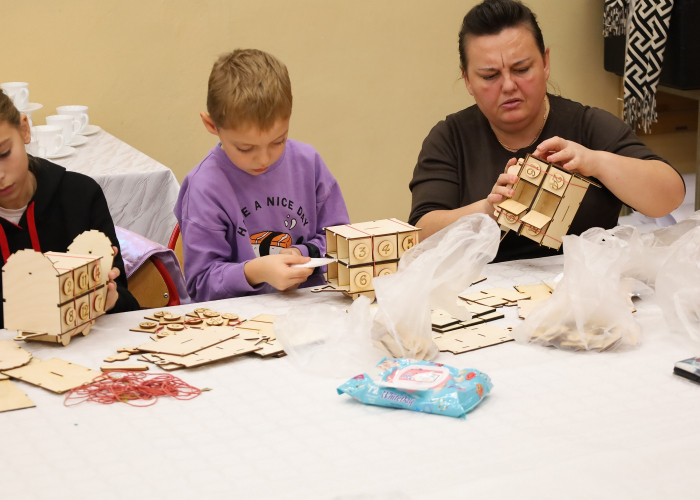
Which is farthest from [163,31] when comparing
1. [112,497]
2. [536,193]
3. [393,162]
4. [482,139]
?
[112,497]

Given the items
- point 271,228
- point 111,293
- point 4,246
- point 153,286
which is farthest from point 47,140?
point 111,293

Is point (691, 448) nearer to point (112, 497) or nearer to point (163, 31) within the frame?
point (112, 497)

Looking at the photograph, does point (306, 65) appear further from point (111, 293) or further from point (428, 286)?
point (428, 286)

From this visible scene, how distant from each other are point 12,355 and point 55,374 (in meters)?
0.11

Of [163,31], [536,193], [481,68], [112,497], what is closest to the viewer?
[112,497]

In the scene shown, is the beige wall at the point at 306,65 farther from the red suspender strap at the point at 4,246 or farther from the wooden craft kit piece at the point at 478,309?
the wooden craft kit piece at the point at 478,309

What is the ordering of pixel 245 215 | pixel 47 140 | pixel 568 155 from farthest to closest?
pixel 47 140 → pixel 245 215 → pixel 568 155

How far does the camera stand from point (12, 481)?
2.58 feet

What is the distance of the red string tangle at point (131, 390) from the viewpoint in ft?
3.18

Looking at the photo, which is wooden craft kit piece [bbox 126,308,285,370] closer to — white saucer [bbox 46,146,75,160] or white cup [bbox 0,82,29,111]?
white saucer [bbox 46,146,75,160]

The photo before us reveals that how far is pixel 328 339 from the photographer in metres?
Result: 1.12

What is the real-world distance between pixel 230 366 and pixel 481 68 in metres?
0.90

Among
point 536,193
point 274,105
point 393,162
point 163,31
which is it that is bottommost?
point 393,162

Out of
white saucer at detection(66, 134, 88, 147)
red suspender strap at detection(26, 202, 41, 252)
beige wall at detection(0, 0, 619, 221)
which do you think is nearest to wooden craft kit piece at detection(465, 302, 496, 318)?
red suspender strap at detection(26, 202, 41, 252)
